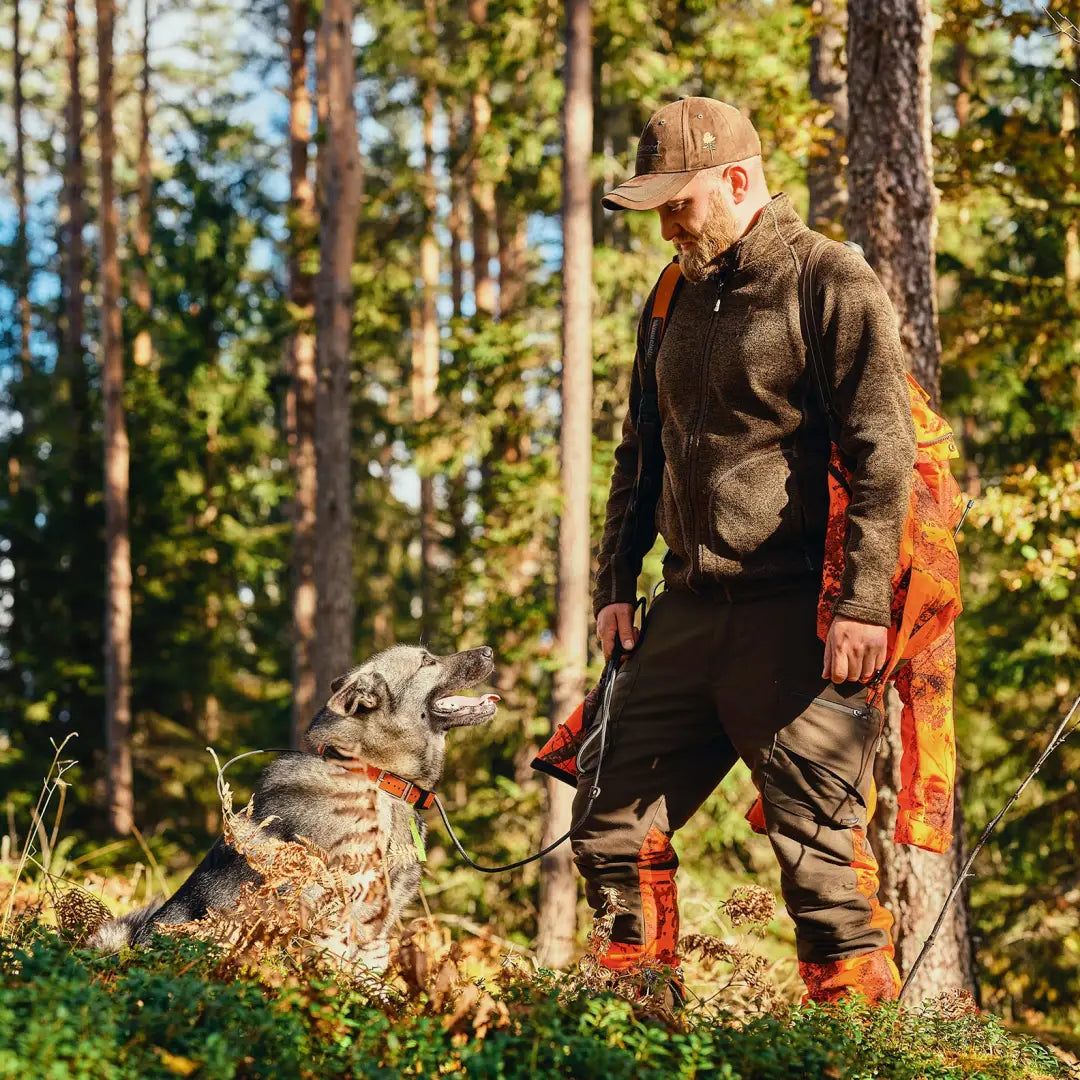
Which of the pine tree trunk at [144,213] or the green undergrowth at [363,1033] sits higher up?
the pine tree trunk at [144,213]

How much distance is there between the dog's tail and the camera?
3785mm

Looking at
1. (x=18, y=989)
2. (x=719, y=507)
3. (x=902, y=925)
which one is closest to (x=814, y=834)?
(x=719, y=507)

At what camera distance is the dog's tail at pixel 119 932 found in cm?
379

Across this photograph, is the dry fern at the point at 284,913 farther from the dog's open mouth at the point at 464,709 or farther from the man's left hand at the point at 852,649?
the man's left hand at the point at 852,649

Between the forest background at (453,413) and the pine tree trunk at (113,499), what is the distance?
0.07m

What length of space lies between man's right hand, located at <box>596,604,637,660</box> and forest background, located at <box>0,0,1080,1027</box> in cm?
264

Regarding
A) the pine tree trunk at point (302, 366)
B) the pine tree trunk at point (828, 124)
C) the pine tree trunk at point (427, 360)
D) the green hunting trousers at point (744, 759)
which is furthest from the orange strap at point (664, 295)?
the pine tree trunk at point (427, 360)

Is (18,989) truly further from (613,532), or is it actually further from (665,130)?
(665,130)

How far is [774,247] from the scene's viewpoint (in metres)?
3.55

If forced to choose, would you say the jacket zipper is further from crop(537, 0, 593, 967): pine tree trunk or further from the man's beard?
crop(537, 0, 593, 967): pine tree trunk

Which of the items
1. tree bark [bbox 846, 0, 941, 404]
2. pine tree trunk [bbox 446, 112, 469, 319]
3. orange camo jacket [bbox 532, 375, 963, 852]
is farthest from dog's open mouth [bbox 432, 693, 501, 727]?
pine tree trunk [bbox 446, 112, 469, 319]

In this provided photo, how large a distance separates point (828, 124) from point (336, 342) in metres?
6.61

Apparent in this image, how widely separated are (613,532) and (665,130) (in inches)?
52.2

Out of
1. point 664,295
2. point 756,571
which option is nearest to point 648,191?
point 664,295
